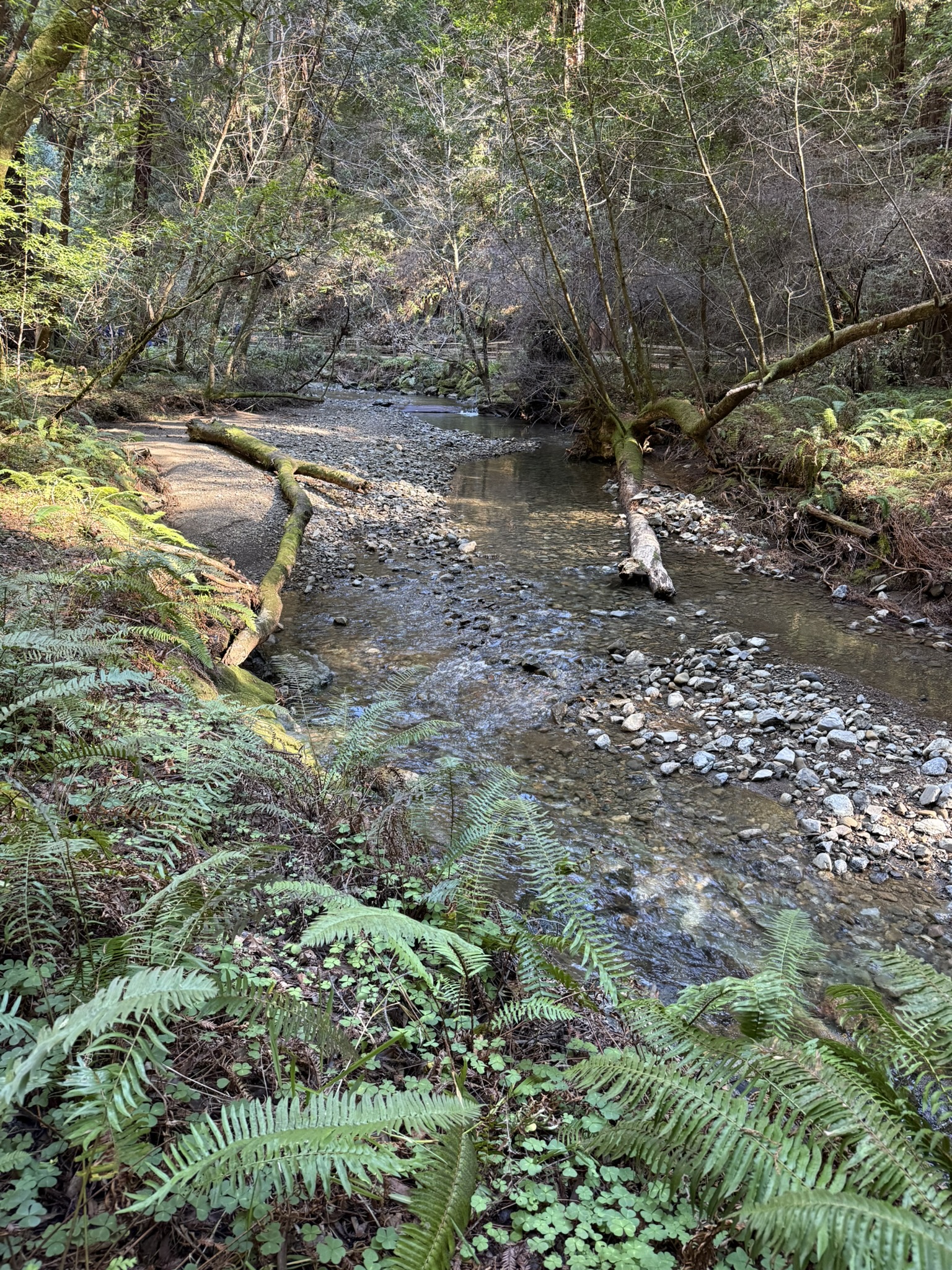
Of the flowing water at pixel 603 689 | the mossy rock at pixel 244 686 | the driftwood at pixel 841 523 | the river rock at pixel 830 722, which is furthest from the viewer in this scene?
the driftwood at pixel 841 523

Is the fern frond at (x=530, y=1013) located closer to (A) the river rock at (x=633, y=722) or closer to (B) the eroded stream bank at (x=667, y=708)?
(B) the eroded stream bank at (x=667, y=708)

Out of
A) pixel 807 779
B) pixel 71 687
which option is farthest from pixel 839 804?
pixel 71 687

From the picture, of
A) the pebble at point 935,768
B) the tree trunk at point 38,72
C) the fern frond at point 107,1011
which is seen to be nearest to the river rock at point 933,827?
the pebble at point 935,768

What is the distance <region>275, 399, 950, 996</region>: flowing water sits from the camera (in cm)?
362

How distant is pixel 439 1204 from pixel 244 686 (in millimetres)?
4244

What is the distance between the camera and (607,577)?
28.7 ft

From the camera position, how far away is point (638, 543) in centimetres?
922

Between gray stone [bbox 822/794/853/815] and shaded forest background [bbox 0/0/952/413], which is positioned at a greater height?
shaded forest background [bbox 0/0/952/413]

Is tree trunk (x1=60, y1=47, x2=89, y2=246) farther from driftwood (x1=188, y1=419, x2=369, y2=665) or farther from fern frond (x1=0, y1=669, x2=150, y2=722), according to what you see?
fern frond (x1=0, y1=669, x2=150, y2=722)

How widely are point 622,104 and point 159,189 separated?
12786 mm

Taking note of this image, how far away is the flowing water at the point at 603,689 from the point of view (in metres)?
3.62

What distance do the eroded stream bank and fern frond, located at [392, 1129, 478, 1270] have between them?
1.83m

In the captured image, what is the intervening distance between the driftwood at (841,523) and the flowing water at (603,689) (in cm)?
91

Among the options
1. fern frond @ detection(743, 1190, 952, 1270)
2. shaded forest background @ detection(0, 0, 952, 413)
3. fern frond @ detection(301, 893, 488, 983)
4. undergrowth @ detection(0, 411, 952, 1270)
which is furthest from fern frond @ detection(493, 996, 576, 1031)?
shaded forest background @ detection(0, 0, 952, 413)
